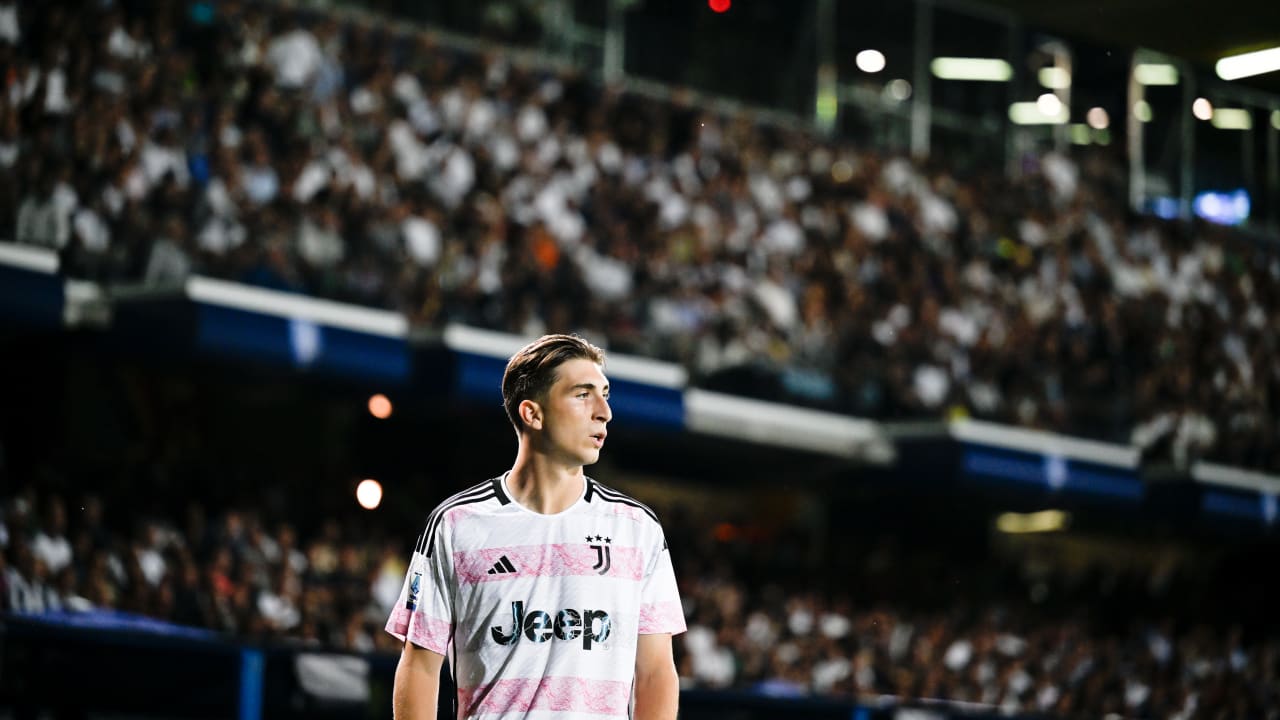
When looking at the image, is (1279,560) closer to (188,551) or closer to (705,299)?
(705,299)

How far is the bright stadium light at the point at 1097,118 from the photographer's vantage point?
23.7 meters

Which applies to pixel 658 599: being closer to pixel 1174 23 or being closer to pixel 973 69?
pixel 1174 23

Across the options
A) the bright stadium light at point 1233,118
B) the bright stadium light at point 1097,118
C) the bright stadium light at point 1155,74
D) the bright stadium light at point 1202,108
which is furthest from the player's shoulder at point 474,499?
the bright stadium light at point 1097,118

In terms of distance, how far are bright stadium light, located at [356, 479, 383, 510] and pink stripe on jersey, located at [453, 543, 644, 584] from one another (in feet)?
40.3

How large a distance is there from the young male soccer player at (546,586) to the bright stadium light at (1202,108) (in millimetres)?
15051

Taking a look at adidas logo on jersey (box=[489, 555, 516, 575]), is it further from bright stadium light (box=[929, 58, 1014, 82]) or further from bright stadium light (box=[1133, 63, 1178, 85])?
bright stadium light (box=[929, 58, 1014, 82])

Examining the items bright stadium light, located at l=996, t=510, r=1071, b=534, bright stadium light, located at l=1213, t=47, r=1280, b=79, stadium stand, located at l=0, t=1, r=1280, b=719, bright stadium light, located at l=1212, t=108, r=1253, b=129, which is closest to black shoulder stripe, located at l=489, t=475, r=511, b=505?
stadium stand, located at l=0, t=1, r=1280, b=719

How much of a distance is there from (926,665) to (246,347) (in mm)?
7534

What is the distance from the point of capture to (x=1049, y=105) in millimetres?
24125

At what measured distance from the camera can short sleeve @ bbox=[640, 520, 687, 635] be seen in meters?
3.85

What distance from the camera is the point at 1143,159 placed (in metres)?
23.2

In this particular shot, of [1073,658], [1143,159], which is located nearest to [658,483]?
[1073,658]

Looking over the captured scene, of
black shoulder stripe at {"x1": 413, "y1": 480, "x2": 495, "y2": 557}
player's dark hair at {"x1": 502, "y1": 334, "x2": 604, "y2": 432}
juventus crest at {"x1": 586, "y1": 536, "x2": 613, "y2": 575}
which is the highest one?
player's dark hair at {"x1": 502, "y1": 334, "x2": 604, "y2": 432}

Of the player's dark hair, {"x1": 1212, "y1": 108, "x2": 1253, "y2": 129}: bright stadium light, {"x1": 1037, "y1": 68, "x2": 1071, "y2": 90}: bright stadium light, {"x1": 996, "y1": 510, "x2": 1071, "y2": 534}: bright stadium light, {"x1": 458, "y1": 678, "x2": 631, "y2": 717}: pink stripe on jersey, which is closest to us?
{"x1": 458, "y1": 678, "x2": 631, "y2": 717}: pink stripe on jersey
